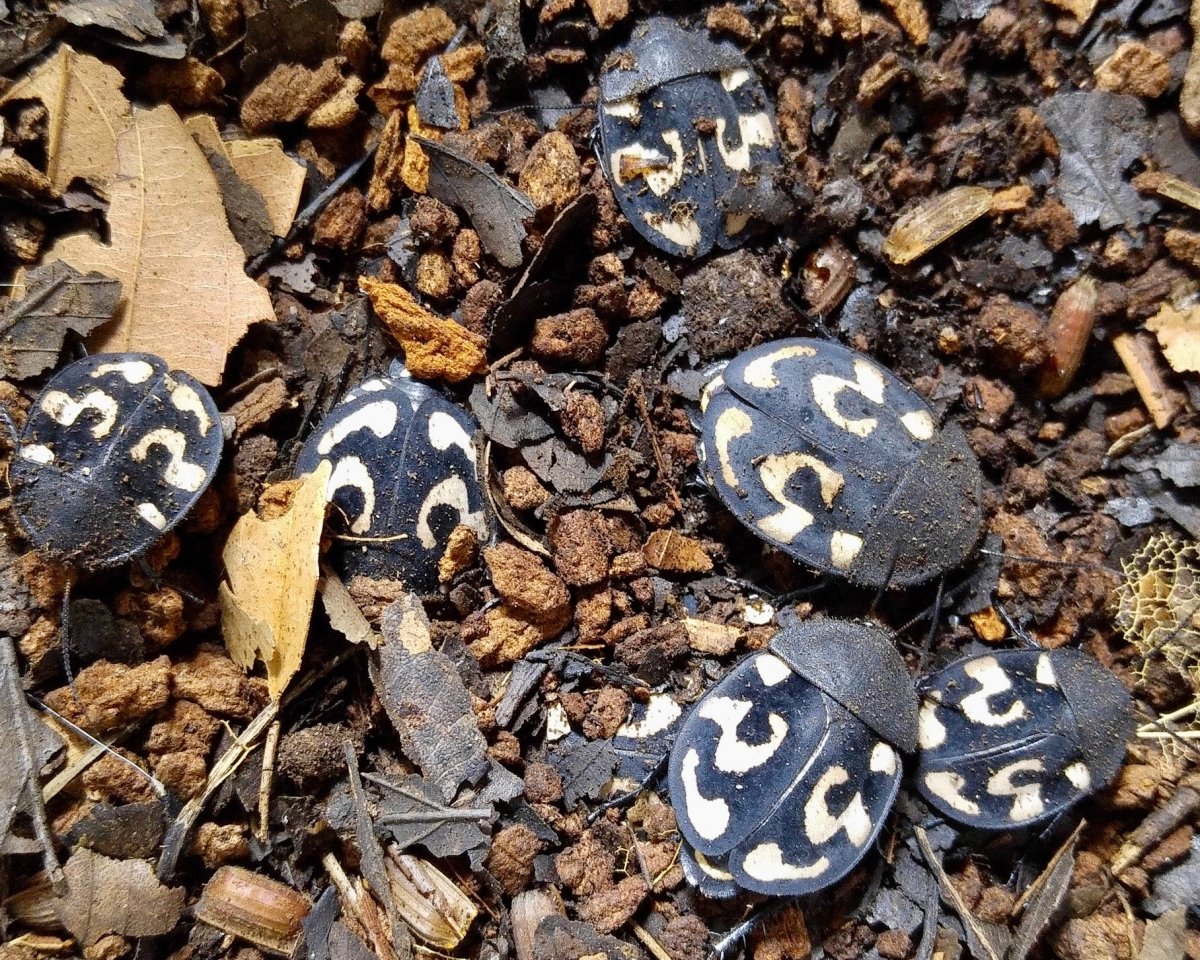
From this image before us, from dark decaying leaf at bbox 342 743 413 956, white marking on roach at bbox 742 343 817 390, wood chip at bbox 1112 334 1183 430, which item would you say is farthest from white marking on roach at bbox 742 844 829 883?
wood chip at bbox 1112 334 1183 430

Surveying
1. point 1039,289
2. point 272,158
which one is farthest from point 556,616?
point 1039,289

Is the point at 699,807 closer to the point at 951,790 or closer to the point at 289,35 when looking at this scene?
the point at 951,790

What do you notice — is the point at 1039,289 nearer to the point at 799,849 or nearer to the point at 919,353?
the point at 919,353

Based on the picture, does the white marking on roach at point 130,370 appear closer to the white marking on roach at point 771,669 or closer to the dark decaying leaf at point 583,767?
the dark decaying leaf at point 583,767

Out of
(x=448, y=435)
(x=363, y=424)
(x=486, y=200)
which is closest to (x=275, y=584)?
(x=363, y=424)

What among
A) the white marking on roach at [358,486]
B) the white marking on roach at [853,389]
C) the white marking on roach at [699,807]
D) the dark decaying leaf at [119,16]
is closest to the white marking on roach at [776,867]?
the white marking on roach at [699,807]

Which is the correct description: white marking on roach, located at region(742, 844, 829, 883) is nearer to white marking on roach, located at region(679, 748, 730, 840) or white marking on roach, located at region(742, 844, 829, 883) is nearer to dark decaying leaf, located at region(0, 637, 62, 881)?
white marking on roach, located at region(679, 748, 730, 840)
